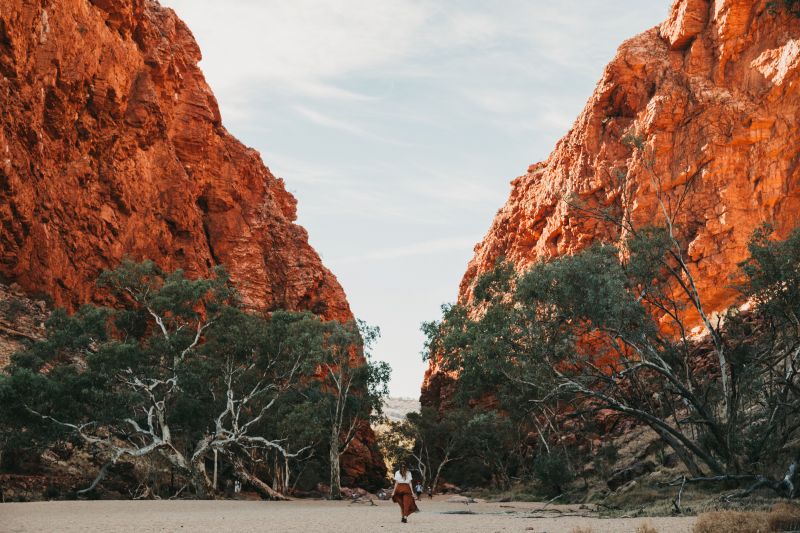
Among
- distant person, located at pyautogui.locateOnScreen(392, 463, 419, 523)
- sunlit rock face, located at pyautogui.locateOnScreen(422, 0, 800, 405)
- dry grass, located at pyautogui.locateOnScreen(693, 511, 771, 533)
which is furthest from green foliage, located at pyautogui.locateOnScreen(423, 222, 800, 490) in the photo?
sunlit rock face, located at pyautogui.locateOnScreen(422, 0, 800, 405)

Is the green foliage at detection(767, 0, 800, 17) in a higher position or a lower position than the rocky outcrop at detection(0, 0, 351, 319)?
lower

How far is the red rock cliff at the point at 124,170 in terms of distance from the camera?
41.8 m

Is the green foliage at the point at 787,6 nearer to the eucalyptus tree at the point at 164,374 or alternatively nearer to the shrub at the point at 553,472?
the shrub at the point at 553,472

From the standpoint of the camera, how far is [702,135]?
5128 centimetres

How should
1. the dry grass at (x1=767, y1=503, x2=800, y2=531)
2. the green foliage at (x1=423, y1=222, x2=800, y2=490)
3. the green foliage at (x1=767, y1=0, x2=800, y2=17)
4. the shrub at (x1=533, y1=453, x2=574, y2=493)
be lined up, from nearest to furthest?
the dry grass at (x1=767, y1=503, x2=800, y2=531) < the green foliage at (x1=767, y1=0, x2=800, y2=17) < the green foliage at (x1=423, y1=222, x2=800, y2=490) < the shrub at (x1=533, y1=453, x2=574, y2=493)

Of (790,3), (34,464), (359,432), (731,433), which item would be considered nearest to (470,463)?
(359,432)

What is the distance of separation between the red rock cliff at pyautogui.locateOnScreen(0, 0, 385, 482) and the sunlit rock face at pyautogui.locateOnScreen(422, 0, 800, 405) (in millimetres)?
27814

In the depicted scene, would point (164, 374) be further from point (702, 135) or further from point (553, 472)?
→ point (702, 135)

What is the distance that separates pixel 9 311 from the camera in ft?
127

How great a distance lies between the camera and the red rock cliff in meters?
41.8

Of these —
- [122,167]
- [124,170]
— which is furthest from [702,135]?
[122,167]

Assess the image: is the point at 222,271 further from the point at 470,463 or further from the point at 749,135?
the point at 749,135

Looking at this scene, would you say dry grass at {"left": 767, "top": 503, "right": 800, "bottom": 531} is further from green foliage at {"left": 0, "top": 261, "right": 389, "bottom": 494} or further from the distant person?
green foliage at {"left": 0, "top": 261, "right": 389, "bottom": 494}

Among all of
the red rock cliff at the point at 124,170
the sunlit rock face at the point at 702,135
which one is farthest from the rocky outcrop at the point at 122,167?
the sunlit rock face at the point at 702,135
